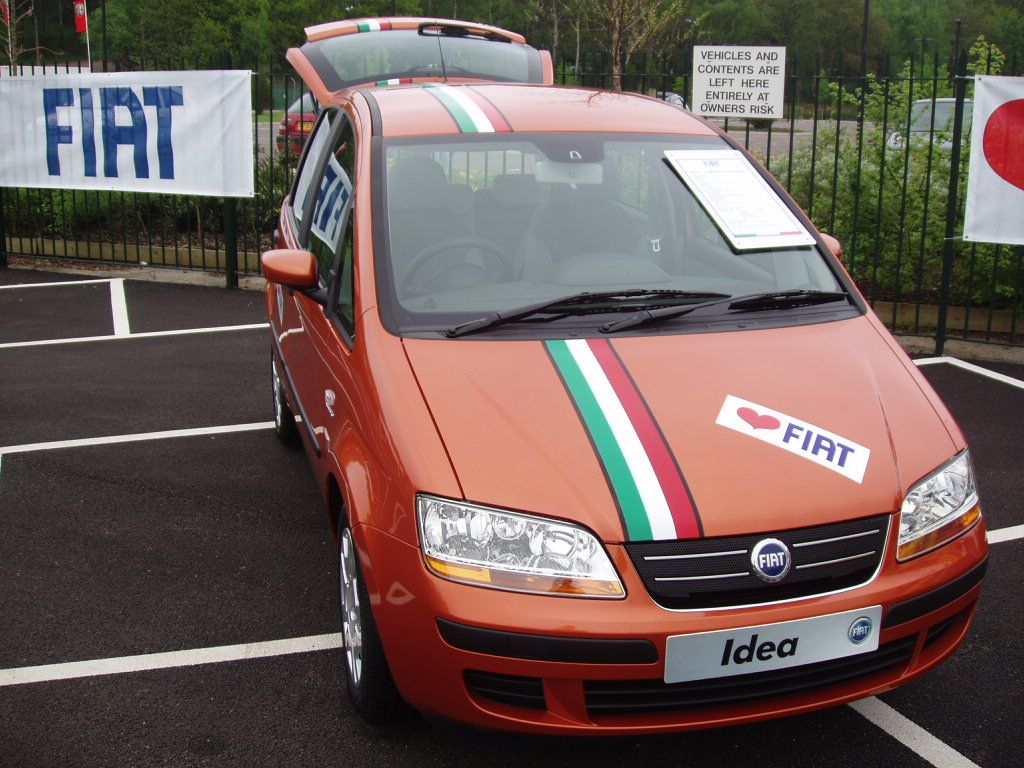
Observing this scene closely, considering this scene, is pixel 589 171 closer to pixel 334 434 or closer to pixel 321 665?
pixel 334 434

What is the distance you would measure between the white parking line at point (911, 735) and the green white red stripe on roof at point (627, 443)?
93 cm

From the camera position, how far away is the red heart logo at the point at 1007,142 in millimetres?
6996

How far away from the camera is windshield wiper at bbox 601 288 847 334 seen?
3.23m

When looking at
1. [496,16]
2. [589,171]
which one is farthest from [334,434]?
[496,16]

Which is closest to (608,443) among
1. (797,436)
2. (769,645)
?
(797,436)

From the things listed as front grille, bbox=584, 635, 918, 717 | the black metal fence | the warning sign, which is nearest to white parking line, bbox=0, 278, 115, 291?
the black metal fence

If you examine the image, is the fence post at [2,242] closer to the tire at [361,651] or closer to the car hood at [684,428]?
the tire at [361,651]

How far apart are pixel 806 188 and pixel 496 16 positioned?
135 feet

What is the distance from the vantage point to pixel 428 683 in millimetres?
2627

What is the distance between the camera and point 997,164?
7.11 meters

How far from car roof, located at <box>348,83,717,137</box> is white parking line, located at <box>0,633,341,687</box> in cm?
177

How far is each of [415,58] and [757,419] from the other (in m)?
4.03

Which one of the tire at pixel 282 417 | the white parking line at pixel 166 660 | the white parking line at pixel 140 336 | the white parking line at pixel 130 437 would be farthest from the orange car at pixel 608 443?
the white parking line at pixel 140 336

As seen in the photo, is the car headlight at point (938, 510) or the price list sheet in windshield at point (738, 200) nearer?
the car headlight at point (938, 510)
